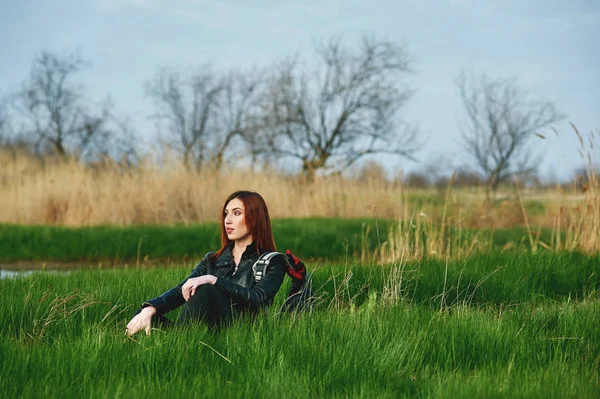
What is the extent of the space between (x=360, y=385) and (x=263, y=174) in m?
12.1

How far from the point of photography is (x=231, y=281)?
349cm

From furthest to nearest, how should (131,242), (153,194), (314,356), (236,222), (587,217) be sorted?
(153,194) < (131,242) < (587,217) < (236,222) < (314,356)

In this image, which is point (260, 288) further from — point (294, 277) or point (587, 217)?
point (587, 217)

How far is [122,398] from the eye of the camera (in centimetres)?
256

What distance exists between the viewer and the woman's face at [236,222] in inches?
143

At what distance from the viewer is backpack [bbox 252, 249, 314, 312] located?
11.6 feet

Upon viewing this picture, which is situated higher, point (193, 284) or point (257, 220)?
point (257, 220)

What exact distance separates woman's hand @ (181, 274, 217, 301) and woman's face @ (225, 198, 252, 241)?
391 millimetres

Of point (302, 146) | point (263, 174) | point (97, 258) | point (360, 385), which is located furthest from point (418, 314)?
point (302, 146)

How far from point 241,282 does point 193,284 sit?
1.37 feet

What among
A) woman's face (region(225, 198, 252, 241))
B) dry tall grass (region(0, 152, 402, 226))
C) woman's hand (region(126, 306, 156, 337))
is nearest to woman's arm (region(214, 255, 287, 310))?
woman's face (region(225, 198, 252, 241))

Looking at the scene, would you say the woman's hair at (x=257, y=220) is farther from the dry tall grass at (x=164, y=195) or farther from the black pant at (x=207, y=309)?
the dry tall grass at (x=164, y=195)

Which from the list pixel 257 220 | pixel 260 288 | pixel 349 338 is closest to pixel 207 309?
pixel 260 288

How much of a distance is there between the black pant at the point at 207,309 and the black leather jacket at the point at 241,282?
0.16ft
